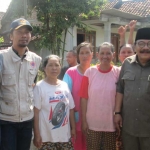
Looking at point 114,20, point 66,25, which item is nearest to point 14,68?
point 66,25

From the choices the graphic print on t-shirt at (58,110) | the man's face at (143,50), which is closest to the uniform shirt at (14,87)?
the graphic print on t-shirt at (58,110)

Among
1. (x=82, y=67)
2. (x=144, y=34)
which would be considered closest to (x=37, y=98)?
(x=82, y=67)

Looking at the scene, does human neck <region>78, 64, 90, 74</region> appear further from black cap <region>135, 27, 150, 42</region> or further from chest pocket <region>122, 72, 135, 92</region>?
black cap <region>135, 27, 150, 42</region>

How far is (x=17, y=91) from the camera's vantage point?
9.45 feet

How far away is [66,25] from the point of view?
1138 cm

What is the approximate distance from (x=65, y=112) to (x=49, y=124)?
10.3 inches

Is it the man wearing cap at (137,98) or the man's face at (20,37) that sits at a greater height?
the man's face at (20,37)

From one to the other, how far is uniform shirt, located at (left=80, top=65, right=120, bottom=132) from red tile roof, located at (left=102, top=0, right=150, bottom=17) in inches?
534

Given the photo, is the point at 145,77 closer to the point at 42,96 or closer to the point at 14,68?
the point at 42,96

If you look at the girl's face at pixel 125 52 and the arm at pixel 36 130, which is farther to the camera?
the girl's face at pixel 125 52

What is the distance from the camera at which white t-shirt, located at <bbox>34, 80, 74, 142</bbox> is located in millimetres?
3139

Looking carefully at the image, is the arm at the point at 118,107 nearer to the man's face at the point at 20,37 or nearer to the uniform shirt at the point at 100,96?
the uniform shirt at the point at 100,96

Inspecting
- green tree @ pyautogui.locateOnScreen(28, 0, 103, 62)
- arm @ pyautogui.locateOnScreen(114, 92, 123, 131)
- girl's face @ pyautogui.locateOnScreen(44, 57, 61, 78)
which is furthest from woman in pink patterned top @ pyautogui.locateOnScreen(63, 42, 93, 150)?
green tree @ pyautogui.locateOnScreen(28, 0, 103, 62)

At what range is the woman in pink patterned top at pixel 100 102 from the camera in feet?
10.5
